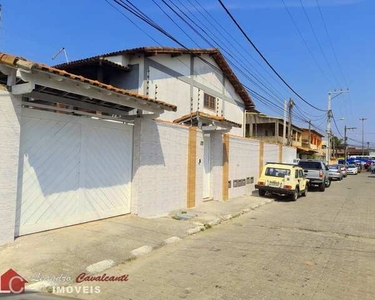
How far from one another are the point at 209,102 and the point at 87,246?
545 inches

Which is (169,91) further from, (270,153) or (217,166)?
(270,153)

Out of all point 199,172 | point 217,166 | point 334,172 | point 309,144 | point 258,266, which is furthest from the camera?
point 309,144

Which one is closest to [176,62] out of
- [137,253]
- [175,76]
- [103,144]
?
[175,76]

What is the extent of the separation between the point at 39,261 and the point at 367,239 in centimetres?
790

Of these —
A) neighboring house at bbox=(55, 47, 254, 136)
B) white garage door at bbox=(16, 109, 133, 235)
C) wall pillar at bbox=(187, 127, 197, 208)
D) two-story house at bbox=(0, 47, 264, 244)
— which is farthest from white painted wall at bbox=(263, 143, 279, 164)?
white garage door at bbox=(16, 109, 133, 235)

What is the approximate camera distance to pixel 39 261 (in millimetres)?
5676

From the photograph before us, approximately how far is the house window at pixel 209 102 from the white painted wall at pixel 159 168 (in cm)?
725

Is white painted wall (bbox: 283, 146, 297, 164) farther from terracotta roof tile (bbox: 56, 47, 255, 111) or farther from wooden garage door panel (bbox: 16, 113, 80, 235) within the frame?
wooden garage door panel (bbox: 16, 113, 80, 235)

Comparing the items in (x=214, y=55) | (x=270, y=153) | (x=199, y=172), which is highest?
(x=214, y=55)

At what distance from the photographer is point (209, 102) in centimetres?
1936

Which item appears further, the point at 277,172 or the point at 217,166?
the point at 277,172

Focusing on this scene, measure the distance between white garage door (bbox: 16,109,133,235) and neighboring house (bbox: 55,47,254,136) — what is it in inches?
182

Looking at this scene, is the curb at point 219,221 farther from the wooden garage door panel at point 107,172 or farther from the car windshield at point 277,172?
the car windshield at point 277,172

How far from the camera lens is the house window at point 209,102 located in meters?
18.9
